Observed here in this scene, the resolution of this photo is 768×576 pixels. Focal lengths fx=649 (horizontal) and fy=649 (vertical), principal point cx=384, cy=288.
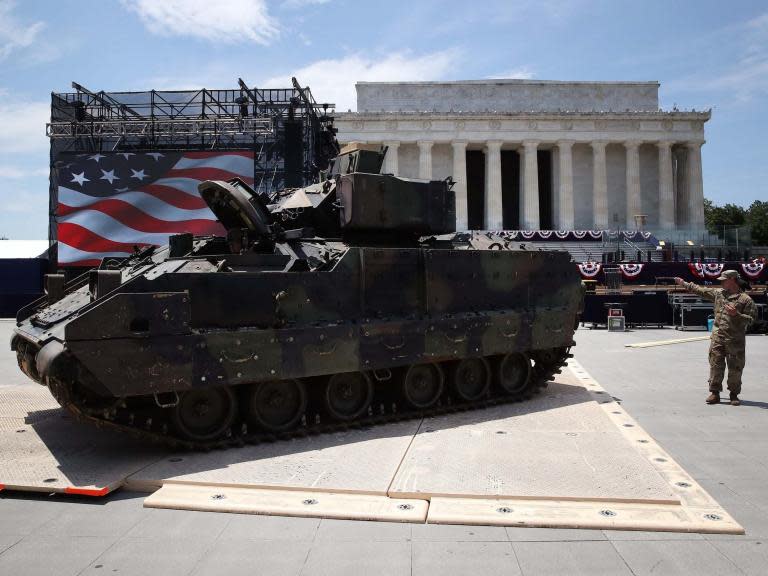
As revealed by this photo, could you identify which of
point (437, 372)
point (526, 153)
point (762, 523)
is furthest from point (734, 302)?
point (526, 153)

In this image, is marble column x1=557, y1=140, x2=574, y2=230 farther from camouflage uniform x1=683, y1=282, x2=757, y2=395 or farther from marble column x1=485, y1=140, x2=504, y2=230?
camouflage uniform x1=683, y1=282, x2=757, y2=395

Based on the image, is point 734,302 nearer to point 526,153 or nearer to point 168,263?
point 168,263

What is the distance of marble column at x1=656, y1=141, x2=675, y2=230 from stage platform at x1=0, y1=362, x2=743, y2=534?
4998 cm

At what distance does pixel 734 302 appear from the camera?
9.35 meters

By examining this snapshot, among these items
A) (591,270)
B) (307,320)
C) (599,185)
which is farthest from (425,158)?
(307,320)

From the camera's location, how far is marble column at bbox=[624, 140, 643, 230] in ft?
175

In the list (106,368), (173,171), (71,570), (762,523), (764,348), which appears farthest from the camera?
(173,171)

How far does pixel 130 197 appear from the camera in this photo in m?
25.4

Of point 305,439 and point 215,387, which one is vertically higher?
point 215,387

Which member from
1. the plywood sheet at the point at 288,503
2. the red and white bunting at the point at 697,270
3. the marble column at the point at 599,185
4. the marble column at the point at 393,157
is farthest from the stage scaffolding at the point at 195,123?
the marble column at the point at 599,185

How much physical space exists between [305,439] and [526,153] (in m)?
49.3

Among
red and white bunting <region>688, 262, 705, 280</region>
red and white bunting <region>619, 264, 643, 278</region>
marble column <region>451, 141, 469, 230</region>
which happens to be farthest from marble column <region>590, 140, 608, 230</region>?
red and white bunting <region>619, 264, 643, 278</region>

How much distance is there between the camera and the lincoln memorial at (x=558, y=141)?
5241 cm

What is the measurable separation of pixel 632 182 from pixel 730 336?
157 ft
